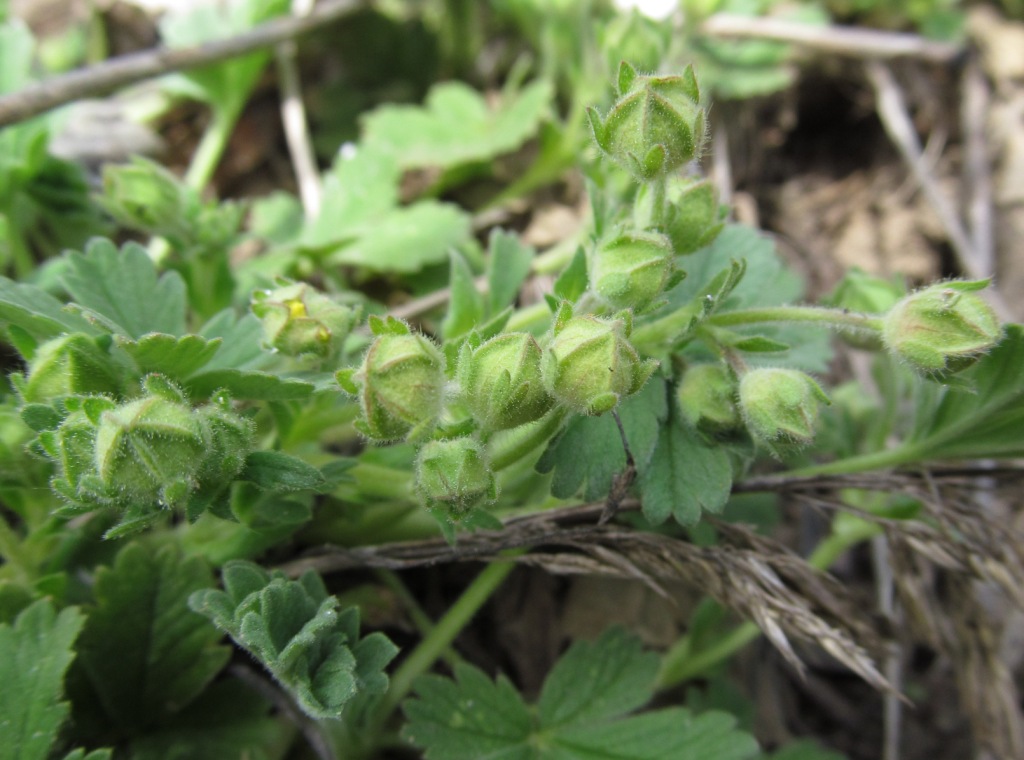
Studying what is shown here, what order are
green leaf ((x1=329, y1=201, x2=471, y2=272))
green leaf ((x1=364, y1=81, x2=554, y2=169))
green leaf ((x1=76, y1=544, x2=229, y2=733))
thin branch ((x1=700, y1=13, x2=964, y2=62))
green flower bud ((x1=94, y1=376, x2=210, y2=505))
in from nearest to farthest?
green flower bud ((x1=94, y1=376, x2=210, y2=505))
green leaf ((x1=76, y1=544, x2=229, y2=733))
green leaf ((x1=329, y1=201, x2=471, y2=272))
green leaf ((x1=364, y1=81, x2=554, y2=169))
thin branch ((x1=700, y1=13, x2=964, y2=62))

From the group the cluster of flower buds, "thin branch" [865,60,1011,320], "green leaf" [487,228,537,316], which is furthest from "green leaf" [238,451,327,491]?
"thin branch" [865,60,1011,320]

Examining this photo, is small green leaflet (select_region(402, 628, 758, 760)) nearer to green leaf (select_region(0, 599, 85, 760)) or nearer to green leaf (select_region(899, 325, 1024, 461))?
green leaf (select_region(0, 599, 85, 760))

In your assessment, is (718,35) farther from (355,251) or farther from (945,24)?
(355,251)

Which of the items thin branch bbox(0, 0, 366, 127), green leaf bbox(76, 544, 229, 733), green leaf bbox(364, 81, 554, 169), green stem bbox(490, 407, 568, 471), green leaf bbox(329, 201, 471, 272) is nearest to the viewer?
green stem bbox(490, 407, 568, 471)

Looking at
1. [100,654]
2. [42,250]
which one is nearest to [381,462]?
[100,654]

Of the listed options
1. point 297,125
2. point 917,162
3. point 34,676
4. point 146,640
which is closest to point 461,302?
point 146,640

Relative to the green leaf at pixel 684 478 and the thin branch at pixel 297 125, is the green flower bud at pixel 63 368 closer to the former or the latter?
the green leaf at pixel 684 478

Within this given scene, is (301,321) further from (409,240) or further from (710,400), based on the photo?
(409,240)
